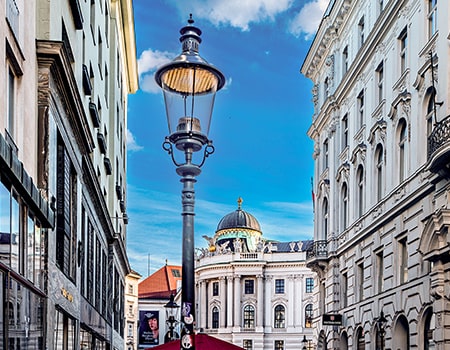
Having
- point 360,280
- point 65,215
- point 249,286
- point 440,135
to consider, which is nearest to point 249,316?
point 249,286

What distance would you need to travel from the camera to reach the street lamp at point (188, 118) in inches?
372

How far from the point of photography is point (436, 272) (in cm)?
2356

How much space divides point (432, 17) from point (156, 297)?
10040 centimetres

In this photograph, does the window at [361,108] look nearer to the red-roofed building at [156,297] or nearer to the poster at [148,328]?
the poster at [148,328]

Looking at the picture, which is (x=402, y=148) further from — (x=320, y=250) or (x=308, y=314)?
(x=308, y=314)

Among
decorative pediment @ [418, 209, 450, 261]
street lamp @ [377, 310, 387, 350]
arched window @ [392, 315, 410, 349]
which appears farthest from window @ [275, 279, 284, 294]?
decorative pediment @ [418, 209, 450, 261]

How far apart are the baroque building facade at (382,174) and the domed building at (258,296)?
52.7m

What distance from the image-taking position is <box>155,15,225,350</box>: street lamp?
946 centimetres

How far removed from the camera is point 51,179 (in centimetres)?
1552

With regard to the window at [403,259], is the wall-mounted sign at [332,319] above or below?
below

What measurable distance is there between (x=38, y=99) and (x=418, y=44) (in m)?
16.2

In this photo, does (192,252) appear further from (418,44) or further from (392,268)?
(392,268)

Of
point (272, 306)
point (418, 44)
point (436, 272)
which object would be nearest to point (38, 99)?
point (436, 272)

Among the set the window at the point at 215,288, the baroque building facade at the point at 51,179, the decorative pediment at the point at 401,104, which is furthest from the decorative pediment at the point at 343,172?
the window at the point at 215,288
